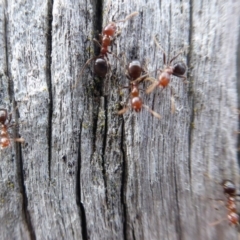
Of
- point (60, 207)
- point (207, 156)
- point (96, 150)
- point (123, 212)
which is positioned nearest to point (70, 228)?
point (60, 207)

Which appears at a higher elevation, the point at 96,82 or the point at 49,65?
the point at 49,65

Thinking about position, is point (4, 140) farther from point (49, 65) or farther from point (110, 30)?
point (110, 30)

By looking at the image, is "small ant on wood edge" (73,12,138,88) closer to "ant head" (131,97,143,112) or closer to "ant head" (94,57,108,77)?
Answer: "ant head" (94,57,108,77)

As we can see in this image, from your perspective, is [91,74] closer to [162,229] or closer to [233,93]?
[233,93]

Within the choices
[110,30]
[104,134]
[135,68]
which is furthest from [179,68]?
[104,134]

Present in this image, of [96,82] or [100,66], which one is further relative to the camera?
[96,82]

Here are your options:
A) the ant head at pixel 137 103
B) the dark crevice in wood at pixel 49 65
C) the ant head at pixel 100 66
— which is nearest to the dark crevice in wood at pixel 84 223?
the dark crevice in wood at pixel 49 65

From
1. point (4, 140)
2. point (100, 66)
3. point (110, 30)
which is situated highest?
point (110, 30)

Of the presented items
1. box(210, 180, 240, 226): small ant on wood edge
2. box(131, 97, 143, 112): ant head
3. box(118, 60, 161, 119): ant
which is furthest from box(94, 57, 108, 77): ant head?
box(210, 180, 240, 226): small ant on wood edge
